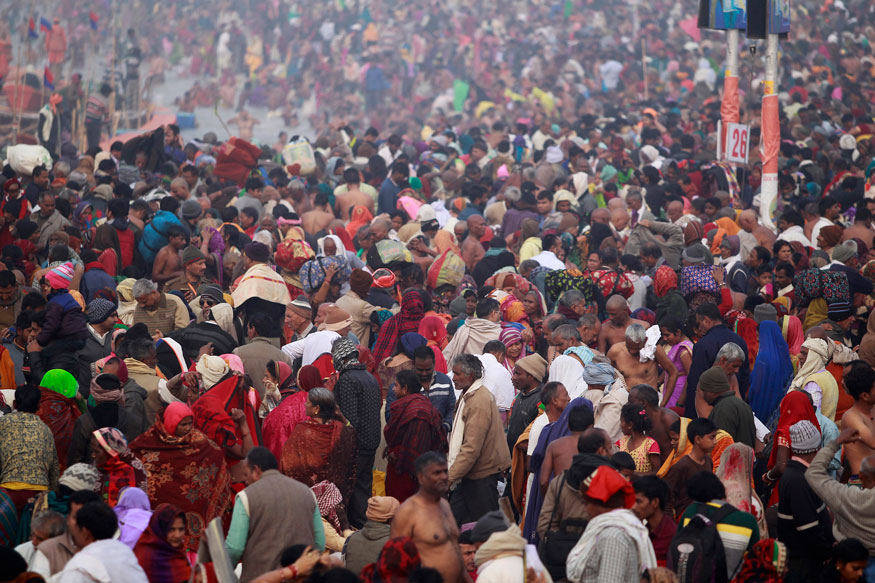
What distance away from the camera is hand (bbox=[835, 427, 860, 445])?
6273 mm

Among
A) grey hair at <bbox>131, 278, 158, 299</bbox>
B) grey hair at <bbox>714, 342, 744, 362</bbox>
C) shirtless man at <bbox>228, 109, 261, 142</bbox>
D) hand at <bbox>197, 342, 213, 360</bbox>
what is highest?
grey hair at <bbox>131, 278, 158, 299</bbox>

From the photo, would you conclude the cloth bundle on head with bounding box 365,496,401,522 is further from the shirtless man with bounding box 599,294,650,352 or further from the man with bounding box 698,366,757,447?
the shirtless man with bounding box 599,294,650,352

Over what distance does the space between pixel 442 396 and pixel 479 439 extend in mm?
809

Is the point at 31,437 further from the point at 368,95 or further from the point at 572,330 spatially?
the point at 368,95

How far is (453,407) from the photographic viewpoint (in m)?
7.72

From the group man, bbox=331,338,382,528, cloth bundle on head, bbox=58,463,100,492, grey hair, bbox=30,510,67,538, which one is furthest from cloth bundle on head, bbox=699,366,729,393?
grey hair, bbox=30,510,67,538

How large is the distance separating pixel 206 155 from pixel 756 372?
9284 millimetres

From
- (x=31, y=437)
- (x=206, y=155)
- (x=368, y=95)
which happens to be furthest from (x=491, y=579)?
(x=368, y=95)

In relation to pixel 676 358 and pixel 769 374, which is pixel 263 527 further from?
pixel 769 374

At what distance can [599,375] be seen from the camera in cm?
734

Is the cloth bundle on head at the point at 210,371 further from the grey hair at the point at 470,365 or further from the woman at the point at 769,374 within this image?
the woman at the point at 769,374

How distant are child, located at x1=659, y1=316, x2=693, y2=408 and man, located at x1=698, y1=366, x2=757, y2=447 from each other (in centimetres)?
92

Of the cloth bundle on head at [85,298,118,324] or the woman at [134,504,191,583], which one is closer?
the woman at [134,504,191,583]

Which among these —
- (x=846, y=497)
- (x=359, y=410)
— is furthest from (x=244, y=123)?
(x=846, y=497)
